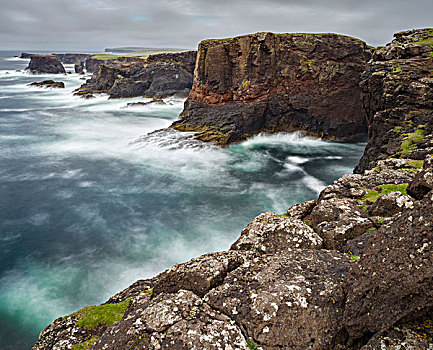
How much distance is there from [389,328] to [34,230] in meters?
24.7

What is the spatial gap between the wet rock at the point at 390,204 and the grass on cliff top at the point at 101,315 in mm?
9043

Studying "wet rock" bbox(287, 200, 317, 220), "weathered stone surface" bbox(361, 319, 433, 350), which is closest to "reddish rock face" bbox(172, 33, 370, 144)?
"wet rock" bbox(287, 200, 317, 220)

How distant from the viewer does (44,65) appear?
494ft

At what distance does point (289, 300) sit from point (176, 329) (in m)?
2.53

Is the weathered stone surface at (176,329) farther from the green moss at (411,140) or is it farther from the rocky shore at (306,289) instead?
the green moss at (411,140)

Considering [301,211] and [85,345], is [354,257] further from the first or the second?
[85,345]

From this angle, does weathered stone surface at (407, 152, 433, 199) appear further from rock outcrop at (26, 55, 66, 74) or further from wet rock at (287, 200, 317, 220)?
rock outcrop at (26, 55, 66, 74)

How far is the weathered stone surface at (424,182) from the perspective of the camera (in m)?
7.62

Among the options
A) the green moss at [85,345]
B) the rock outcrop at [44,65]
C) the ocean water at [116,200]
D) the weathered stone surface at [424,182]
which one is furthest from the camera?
the rock outcrop at [44,65]

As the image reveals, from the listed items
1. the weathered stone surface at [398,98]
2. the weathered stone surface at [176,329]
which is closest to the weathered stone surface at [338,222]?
the weathered stone surface at [176,329]

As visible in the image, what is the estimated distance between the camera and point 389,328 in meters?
4.71

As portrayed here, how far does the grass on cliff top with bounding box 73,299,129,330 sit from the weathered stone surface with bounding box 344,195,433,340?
7.13 metres

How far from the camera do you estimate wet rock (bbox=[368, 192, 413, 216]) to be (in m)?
8.51

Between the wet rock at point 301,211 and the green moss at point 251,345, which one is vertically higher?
the wet rock at point 301,211
